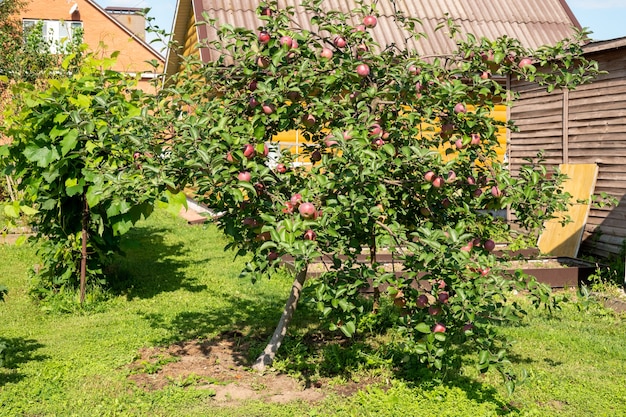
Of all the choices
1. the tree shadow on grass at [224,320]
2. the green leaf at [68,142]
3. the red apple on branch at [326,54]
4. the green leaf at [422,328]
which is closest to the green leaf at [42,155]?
the green leaf at [68,142]

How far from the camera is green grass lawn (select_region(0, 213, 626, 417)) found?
14.5 ft

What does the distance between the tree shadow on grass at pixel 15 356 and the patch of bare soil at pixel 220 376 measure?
85cm

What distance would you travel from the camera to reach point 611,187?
9.85 metres

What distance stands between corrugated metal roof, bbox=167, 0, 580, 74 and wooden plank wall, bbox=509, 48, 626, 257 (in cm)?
382

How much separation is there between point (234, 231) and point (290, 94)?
102 centimetres

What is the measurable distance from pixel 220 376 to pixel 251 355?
16.9 inches

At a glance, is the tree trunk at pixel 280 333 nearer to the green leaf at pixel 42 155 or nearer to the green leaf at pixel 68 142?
the green leaf at pixel 68 142

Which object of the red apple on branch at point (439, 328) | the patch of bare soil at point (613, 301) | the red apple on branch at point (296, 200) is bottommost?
the patch of bare soil at point (613, 301)

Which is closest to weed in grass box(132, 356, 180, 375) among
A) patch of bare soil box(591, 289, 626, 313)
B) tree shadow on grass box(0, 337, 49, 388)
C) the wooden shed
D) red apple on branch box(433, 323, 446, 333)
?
tree shadow on grass box(0, 337, 49, 388)

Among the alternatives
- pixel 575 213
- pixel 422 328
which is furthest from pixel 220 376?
pixel 575 213

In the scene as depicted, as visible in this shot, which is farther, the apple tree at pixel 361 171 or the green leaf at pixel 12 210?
the green leaf at pixel 12 210

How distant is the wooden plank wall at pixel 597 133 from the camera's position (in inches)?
383

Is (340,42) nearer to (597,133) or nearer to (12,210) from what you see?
(12,210)

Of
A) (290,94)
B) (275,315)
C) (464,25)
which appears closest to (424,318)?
(290,94)
